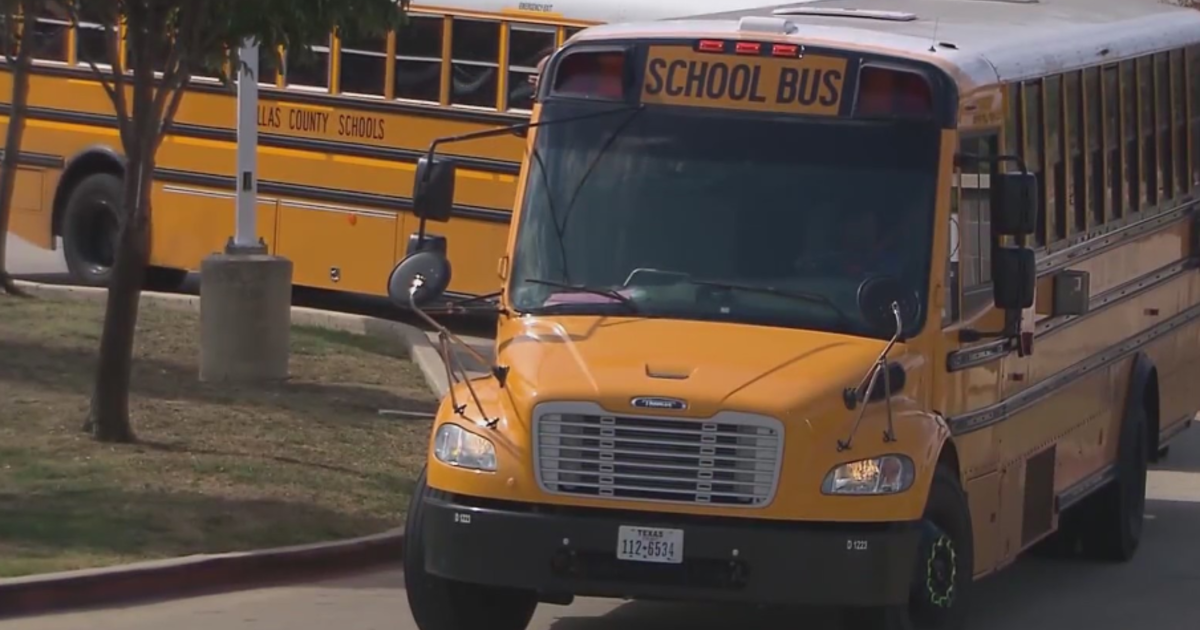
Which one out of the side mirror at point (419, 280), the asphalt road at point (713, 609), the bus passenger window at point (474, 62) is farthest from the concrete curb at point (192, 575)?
the bus passenger window at point (474, 62)

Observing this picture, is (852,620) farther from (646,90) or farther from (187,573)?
(187,573)

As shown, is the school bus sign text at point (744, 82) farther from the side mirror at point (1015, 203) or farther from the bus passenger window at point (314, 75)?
the bus passenger window at point (314, 75)

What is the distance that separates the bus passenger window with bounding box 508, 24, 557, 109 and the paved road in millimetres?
7311

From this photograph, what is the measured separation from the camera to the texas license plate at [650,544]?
802 cm

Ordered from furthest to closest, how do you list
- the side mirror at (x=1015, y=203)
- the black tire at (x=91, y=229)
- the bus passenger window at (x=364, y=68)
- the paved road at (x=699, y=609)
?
the black tire at (x=91, y=229)
the bus passenger window at (x=364, y=68)
the paved road at (x=699, y=609)
the side mirror at (x=1015, y=203)

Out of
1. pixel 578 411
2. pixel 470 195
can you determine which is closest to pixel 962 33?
pixel 578 411

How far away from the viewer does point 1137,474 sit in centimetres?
1203

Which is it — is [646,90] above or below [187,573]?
above

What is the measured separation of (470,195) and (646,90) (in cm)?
921

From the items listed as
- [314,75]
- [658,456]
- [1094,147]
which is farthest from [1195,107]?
[314,75]

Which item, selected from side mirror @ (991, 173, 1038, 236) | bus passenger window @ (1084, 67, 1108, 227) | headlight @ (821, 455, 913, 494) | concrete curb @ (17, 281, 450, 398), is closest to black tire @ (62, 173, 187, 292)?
concrete curb @ (17, 281, 450, 398)

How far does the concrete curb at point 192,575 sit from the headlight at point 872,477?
3.28 m

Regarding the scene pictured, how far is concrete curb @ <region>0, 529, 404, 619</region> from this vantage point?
941 cm

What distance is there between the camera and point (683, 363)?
8266 mm
